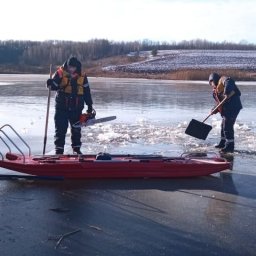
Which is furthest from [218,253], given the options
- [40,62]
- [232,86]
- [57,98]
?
[40,62]

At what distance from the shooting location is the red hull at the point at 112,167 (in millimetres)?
7012

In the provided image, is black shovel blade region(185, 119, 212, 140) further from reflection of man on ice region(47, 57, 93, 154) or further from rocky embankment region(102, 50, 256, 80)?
rocky embankment region(102, 50, 256, 80)

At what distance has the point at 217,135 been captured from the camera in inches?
460

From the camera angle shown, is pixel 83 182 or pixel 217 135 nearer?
pixel 83 182

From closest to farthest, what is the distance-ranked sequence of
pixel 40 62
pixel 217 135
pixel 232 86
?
1. pixel 232 86
2. pixel 217 135
3. pixel 40 62

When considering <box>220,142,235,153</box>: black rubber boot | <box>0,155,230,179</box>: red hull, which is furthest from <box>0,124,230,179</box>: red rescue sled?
<box>220,142,235,153</box>: black rubber boot

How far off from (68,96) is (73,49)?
9435cm

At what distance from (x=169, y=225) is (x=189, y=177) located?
7.17ft

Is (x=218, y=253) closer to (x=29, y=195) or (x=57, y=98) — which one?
(x=29, y=195)

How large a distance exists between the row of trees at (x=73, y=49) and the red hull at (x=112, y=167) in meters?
66.6

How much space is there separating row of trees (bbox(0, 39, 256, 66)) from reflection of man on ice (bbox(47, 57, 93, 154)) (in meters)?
65.0

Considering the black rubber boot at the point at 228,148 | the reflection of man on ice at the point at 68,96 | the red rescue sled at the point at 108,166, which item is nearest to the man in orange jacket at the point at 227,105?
the black rubber boot at the point at 228,148

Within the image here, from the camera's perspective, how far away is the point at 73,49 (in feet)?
331

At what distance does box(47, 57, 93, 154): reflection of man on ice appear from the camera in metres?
8.34
